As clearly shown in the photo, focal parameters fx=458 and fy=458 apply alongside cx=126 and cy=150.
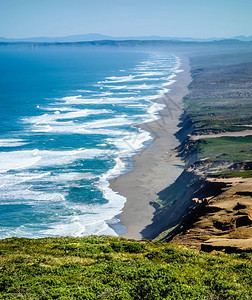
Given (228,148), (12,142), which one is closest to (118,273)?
(228,148)

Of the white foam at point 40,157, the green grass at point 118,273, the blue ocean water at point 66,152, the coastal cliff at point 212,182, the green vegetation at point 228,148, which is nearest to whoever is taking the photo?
the green grass at point 118,273

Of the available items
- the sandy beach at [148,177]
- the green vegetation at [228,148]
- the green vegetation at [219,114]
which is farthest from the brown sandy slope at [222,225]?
the green vegetation at [219,114]

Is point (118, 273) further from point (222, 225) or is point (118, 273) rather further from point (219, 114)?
point (219, 114)

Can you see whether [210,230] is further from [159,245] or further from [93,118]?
[93,118]

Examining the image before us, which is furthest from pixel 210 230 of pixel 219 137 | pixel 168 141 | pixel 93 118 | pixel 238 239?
pixel 93 118

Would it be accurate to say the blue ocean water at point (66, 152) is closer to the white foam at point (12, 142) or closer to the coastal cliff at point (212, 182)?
the white foam at point (12, 142)

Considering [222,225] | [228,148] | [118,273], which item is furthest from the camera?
[228,148]
